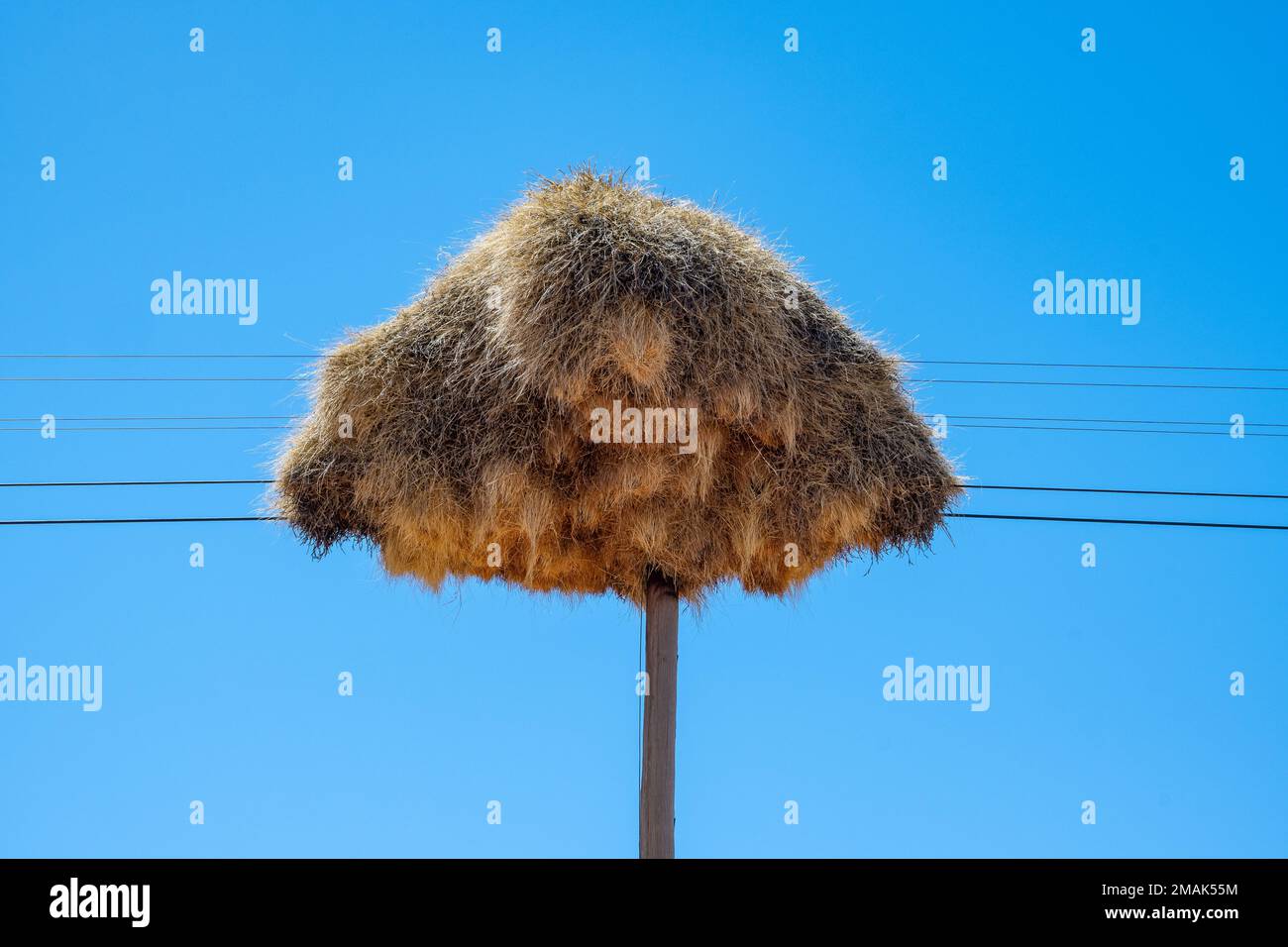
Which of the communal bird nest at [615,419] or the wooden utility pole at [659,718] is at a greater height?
the communal bird nest at [615,419]

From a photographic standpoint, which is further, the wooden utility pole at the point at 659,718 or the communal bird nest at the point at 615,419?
the wooden utility pole at the point at 659,718

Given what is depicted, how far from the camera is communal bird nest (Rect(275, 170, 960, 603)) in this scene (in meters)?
10.3

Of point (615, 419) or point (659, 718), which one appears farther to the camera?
point (659, 718)

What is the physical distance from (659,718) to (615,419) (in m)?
2.76

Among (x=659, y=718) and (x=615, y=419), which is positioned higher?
(x=615, y=419)

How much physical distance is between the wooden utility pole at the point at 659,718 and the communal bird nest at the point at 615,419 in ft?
0.73

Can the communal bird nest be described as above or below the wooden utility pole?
above

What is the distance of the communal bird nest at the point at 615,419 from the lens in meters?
10.3

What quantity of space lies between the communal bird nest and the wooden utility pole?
0.73ft

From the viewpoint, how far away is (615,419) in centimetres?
1041

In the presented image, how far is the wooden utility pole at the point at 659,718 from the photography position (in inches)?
437

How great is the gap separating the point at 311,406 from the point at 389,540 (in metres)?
1.45
